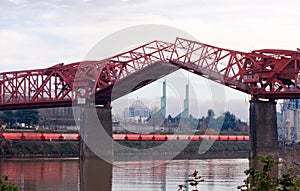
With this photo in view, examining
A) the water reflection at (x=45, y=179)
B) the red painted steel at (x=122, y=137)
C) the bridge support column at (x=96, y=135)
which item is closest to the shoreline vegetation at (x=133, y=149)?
the red painted steel at (x=122, y=137)

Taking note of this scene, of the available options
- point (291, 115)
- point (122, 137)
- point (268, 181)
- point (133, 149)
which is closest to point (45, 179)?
point (268, 181)

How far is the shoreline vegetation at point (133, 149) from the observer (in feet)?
278

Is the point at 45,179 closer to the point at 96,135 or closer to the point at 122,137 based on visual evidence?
the point at 96,135

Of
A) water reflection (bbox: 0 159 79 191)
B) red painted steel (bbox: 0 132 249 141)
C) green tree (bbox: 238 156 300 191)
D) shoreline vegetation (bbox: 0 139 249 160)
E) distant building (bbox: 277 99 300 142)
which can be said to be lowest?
water reflection (bbox: 0 159 79 191)

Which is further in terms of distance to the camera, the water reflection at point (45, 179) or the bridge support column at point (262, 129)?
the bridge support column at point (262, 129)

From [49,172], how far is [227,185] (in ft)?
53.1

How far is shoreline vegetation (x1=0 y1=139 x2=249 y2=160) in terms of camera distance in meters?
84.9

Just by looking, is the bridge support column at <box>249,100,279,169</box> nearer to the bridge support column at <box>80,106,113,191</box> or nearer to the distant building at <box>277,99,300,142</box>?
the bridge support column at <box>80,106,113,191</box>

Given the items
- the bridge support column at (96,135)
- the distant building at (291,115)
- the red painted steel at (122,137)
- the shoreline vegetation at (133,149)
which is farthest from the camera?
the distant building at (291,115)

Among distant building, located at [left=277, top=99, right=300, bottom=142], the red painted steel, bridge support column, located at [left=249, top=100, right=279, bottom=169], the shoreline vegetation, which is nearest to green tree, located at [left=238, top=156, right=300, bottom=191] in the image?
bridge support column, located at [left=249, top=100, right=279, bottom=169]

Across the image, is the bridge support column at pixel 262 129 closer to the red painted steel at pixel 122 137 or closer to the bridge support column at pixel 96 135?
the bridge support column at pixel 96 135

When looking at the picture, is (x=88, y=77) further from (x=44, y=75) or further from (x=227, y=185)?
(x=227, y=185)

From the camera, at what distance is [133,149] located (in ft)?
350

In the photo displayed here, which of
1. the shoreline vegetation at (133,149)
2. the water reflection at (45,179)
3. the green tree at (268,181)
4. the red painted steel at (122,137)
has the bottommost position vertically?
the water reflection at (45,179)
